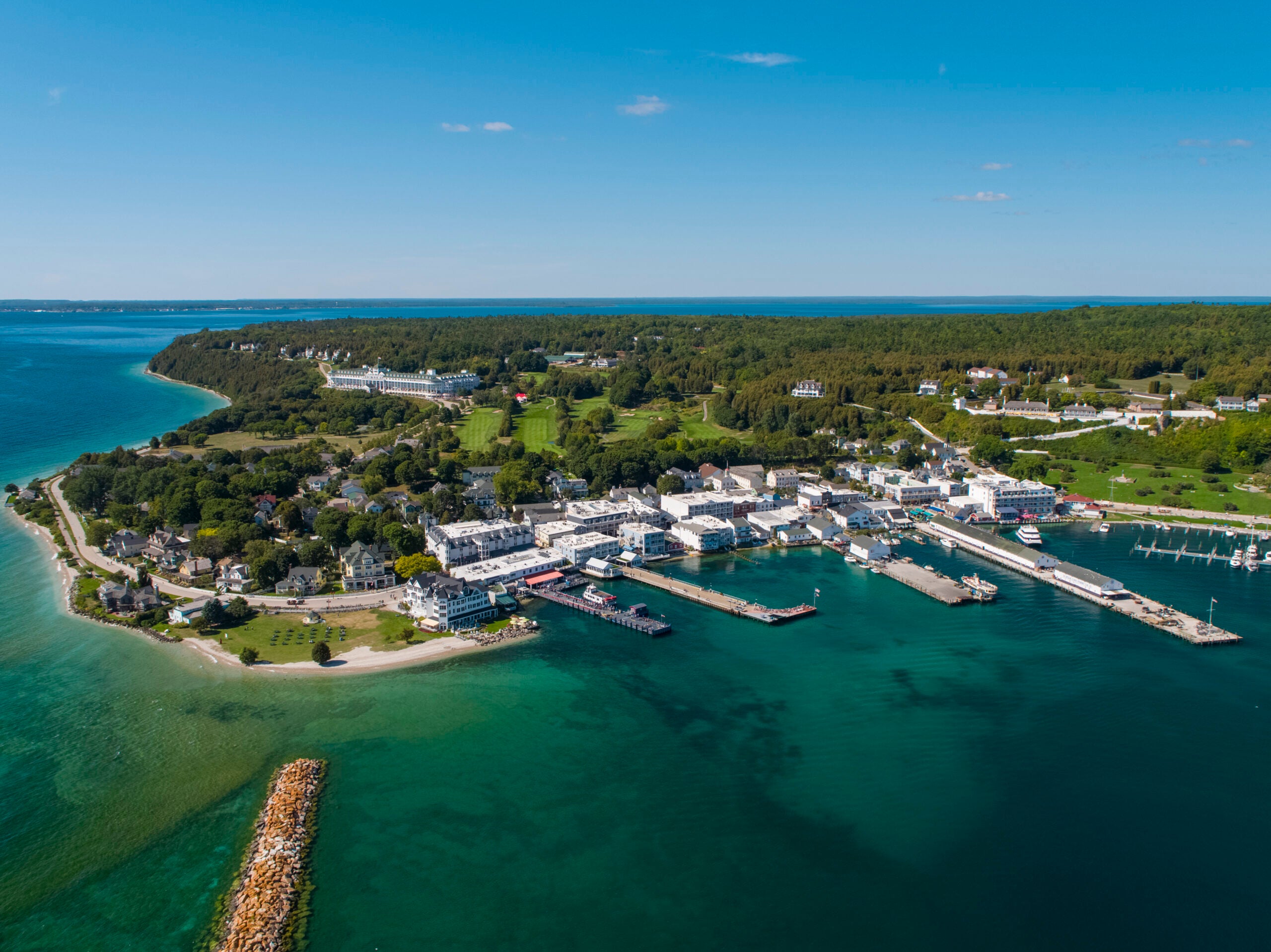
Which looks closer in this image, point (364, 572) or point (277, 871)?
point (277, 871)

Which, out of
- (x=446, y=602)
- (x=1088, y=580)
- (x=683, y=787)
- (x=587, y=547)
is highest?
(x=446, y=602)

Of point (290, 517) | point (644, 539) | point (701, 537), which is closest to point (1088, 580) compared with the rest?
point (701, 537)

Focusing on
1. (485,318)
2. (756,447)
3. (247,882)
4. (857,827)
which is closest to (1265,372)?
(756,447)

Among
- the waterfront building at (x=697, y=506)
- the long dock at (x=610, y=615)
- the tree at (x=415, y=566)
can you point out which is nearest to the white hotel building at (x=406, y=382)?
the waterfront building at (x=697, y=506)

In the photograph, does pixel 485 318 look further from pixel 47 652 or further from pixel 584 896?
pixel 584 896

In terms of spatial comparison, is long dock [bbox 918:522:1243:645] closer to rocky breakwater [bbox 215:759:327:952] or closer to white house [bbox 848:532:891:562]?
white house [bbox 848:532:891:562]

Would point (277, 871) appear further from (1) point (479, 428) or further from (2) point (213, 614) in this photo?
(1) point (479, 428)

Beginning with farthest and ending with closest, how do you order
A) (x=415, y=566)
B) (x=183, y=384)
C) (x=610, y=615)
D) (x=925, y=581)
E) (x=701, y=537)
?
1. (x=183, y=384)
2. (x=701, y=537)
3. (x=925, y=581)
4. (x=415, y=566)
5. (x=610, y=615)

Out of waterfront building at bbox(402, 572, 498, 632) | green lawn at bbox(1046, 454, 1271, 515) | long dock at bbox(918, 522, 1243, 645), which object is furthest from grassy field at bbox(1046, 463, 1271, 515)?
waterfront building at bbox(402, 572, 498, 632)
